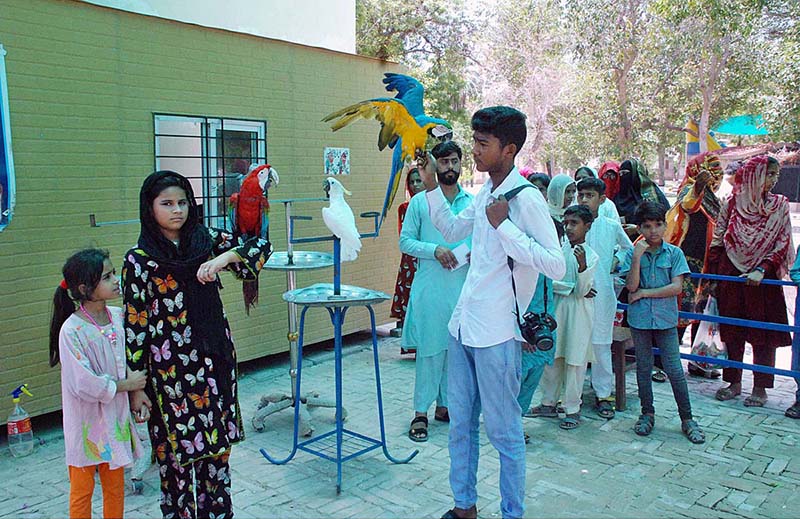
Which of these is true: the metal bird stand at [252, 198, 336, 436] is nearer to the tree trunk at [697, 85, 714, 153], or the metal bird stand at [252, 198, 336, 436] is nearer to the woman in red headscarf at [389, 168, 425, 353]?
the woman in red headscarf at [389, 168, 425, 353]

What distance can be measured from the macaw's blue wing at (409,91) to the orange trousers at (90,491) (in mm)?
2861

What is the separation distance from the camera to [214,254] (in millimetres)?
2863

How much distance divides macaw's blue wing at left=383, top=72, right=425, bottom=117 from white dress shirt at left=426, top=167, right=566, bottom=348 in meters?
1.70

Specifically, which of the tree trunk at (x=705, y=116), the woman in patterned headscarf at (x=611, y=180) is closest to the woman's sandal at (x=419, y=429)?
the woman in patterned headscarf at (x=611, y=180)

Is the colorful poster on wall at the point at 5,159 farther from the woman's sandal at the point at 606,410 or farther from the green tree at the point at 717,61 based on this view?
the green tree at the point at 717,61

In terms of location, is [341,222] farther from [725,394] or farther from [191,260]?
[725,394]

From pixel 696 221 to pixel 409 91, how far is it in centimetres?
305

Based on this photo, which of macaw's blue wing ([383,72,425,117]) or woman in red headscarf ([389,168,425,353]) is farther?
woman in red headscarf ([389,168,425,353])

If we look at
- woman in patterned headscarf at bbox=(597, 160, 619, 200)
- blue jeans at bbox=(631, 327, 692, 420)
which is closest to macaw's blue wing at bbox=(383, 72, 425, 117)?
blue jeans at bbox=(631, 327, 692, 420)

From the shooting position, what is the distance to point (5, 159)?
13.4 feet

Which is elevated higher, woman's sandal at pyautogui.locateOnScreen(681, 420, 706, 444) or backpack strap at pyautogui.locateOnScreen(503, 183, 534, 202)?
backpack strap at pyautogui.locateOnScreen(503, 183, 534, 202)

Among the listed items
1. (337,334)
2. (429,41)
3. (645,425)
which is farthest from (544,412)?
(429,41)

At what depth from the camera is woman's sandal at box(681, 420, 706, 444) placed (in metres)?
4.35

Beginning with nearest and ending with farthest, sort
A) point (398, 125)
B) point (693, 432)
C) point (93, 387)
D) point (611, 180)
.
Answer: point (93, 387) < point (398, 125) < point (693, 432) < point (611, 180)
